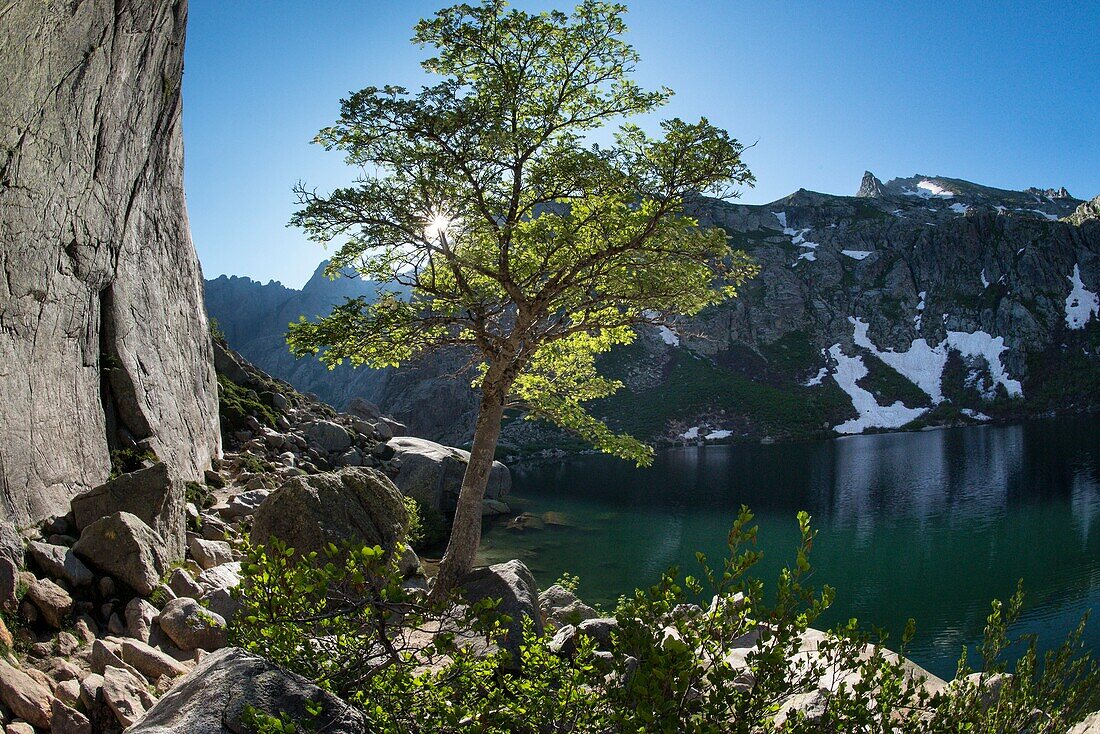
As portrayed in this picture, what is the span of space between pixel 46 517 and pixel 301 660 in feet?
32.2

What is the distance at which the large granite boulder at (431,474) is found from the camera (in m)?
38.3

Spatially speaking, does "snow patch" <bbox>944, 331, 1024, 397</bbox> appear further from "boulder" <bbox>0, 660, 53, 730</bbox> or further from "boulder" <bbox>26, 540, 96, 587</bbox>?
"boulder" <bbox>0, 660, 53, 730</bbox>

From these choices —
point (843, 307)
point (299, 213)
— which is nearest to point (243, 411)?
point (299, 213)

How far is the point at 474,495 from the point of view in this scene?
12258 millimetres

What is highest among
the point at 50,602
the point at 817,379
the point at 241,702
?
the point at 817,379

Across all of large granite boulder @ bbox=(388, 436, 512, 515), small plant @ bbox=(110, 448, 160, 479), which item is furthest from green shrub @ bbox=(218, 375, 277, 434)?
small plant @ bbox=(110, 448, 160, 479)

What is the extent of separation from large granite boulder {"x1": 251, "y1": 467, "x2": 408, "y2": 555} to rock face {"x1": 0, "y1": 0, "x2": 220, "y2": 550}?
3684 millimetres

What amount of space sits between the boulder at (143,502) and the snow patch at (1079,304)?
521 ft

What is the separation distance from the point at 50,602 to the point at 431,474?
3094cm

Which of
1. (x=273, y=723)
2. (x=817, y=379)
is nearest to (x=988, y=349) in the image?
(x=817, y=379)

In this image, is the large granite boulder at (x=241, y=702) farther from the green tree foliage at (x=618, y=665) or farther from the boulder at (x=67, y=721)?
the boulder at (x=67, y=721)

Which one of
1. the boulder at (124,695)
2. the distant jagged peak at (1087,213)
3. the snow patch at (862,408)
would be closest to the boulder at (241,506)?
the boulder at (124,695)

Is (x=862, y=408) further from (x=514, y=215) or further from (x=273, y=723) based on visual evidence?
(x=273, y=723)

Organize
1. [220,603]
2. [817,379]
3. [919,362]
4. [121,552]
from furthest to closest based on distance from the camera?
[919,362] < [817,379] < [220,603] < [121,552]
